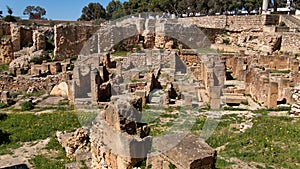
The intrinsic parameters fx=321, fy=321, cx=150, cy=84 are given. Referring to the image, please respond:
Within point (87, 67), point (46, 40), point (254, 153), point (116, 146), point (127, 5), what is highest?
point (127, 5)

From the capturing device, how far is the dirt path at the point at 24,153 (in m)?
9.96

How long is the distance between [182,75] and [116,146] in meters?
15.2

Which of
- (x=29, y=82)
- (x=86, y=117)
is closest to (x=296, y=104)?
(x=86, y=117)

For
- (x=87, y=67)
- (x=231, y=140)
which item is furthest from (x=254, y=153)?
(x=87, y=67)

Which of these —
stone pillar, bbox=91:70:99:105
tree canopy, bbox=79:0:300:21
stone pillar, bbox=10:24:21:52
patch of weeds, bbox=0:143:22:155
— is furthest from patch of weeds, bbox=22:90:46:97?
tree canopy, bbox=79:0:300:21

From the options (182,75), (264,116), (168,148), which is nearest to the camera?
(168,148)

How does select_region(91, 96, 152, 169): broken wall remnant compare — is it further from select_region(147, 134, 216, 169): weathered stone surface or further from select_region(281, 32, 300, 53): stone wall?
select_region(281, 32, 300, 53): stone wall

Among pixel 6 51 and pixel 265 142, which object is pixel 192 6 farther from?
pixel 265 142

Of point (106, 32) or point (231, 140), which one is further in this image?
point (106, 32)

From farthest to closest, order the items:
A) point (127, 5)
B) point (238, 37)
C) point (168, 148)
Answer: point (127, 5) → point (238, 37) → point (168, 148)

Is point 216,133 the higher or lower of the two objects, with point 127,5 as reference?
lower

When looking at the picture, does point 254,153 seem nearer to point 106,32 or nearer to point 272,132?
point 272,132

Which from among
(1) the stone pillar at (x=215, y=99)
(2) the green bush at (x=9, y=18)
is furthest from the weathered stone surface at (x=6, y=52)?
(1) the stone pillar at (x=215, y=99)

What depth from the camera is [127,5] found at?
A: 7075cm
